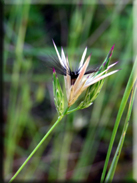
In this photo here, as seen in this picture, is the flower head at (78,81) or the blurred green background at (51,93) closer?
the flower head at (78,81)

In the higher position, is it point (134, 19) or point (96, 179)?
point (134, 19)

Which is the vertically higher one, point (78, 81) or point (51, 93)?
point (78, 81)

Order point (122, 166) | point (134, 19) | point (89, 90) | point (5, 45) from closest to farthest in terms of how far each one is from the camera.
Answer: point (89, 90)
point (134, 19)
point (5, 45)
point (122, 166)

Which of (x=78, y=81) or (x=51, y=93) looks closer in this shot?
(x=78, y=81)

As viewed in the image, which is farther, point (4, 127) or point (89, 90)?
point (4, 127)

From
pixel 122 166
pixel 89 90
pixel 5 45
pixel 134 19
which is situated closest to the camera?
pixel 89 90

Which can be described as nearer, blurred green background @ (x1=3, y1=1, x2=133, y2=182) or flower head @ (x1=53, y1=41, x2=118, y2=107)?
flower head @ (x1=53, y1=41, x2=118, y2=107)

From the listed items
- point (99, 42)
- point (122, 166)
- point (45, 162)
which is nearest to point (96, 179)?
point (122, 166)

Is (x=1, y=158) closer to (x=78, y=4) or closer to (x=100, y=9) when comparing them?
(x=78, y=4)
